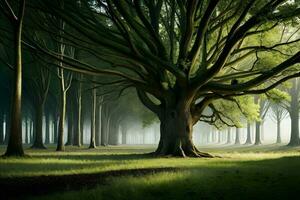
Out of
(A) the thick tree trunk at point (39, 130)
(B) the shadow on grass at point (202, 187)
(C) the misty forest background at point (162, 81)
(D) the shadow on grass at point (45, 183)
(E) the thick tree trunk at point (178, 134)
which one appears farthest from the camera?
(A) the thick tree trunk at point (39, 130)

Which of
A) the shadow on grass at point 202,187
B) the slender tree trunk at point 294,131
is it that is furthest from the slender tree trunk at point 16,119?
the slender tree trunk at point 294,131

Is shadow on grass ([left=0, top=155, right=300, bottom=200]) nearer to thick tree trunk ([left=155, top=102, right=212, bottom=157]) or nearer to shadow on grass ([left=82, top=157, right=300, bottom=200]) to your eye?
shadow on grass ([left=82, top=157, right=300, bottom=200])

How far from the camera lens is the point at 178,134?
83.1 feet

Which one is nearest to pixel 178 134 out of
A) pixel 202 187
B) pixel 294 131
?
pixel 202 187

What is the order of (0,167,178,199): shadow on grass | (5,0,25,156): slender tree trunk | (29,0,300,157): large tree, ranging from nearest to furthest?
(0,167,178,199): shadow on grass → (5,0,25,156): slender tree trunk → (29,0,300,157): large tree

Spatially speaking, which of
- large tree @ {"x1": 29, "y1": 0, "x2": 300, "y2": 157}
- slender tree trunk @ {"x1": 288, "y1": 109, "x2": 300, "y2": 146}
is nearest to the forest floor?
large tree @ {"x1": 29, "y1": 0, "x2": 300, "y2": 157}

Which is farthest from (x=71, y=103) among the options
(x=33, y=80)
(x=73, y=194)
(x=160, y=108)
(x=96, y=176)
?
(x=73, y=194)

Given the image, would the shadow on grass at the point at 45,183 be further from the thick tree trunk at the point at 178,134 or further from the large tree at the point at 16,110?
the thick tree trunk at the point at 178,134

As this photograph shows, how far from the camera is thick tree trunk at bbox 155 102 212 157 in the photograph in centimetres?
2497

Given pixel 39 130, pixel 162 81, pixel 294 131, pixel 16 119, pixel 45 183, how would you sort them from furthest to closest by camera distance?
pixel 294 131, pixel 39 130, pixel 162 81, pixel 16 119, pixel 45 183

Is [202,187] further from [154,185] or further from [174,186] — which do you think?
[154,185]

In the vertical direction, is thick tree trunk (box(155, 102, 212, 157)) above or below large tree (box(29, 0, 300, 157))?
below

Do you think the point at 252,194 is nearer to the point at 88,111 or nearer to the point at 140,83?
the point at 140,83

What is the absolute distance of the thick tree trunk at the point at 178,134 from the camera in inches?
983
